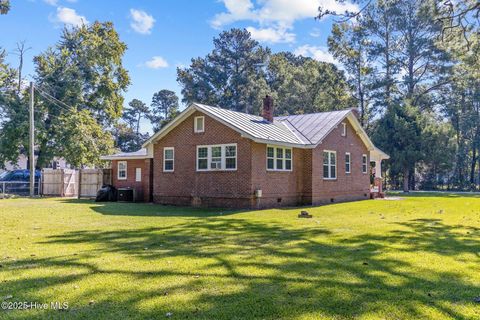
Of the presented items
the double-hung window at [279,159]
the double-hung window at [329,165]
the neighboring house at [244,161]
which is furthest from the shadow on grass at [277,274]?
the double-hung window at [329,165]

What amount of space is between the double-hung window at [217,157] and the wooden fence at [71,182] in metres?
9.78

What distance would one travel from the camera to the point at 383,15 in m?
43.5

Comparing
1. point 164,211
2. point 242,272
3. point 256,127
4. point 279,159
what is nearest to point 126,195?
point 164,211

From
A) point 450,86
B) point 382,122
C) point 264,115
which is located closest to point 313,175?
point 264,115

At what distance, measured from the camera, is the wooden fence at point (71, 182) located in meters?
26.1

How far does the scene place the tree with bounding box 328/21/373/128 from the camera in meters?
44.8

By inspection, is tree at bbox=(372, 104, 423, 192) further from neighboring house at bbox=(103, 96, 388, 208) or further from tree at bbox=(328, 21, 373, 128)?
neighboring house at bbox=(103, 96, 388, 208)

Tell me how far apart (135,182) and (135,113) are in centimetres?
5173

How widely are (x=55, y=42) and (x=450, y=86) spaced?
1683 inches

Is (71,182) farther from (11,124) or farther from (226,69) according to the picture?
(226,69)

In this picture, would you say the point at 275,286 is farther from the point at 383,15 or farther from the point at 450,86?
the point at 450,86

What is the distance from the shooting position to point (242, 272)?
582 cm

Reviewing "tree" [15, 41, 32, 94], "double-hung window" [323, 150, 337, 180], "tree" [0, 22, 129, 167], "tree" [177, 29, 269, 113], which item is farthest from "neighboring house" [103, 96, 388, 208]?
"tree" [177, 29, 269, 113]

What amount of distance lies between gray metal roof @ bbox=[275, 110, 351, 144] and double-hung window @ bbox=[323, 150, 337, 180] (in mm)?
1189
